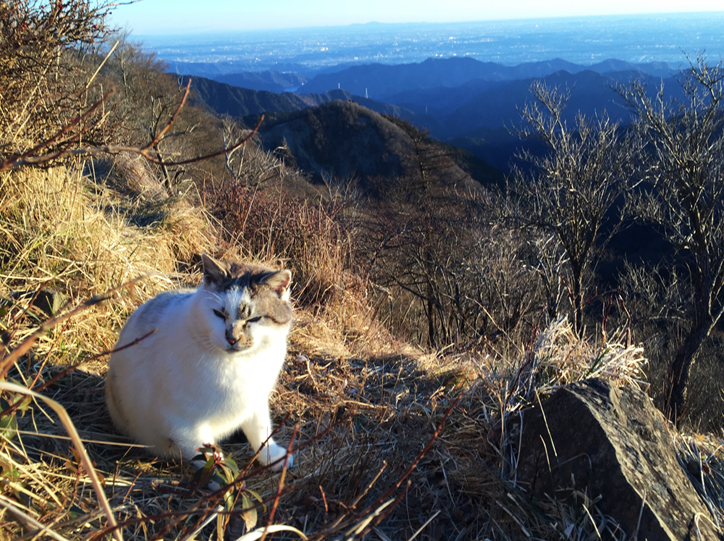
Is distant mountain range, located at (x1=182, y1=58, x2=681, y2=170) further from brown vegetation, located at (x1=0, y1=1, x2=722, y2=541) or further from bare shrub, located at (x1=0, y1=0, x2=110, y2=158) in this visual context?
bare shrub, located at (x1=0, y1=0, x2=110, y2=158)

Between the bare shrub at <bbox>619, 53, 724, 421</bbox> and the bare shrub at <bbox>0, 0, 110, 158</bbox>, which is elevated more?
the bare shrub at <bbox>0, 0, 110, 158</bbox>

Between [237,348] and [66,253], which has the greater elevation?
[66,253]

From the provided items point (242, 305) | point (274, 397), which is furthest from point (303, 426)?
point (242, 305)

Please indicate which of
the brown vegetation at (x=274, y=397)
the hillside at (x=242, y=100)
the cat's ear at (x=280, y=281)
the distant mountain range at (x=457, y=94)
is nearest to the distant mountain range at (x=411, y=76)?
the distant mountain range at (x=457, y=94)

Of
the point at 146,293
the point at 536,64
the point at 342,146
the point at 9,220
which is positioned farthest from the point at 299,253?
the point at 536,64

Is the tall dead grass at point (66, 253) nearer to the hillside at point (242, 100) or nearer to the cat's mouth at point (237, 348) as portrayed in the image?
the cat's mouth at point (237, 348)

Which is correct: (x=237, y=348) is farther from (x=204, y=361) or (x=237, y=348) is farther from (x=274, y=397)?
(x=274, y=397)

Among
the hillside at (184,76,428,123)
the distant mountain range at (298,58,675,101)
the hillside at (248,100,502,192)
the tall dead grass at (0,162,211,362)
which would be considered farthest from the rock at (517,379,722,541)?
the distant mountain range at (298,58,675,101)
